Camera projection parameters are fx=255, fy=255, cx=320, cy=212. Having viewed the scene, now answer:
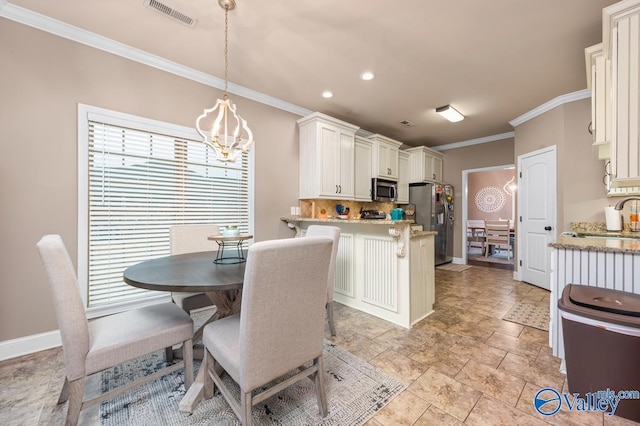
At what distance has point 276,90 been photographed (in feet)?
10.7

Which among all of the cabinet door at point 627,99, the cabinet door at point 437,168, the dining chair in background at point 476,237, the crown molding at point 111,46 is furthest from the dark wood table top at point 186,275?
the dining chair in background at point 476,237

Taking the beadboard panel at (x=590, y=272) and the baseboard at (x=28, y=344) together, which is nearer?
the beadboard panel at (x=590, y=272)

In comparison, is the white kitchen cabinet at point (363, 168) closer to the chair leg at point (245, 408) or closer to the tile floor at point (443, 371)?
the tile floor at point (443, 371)

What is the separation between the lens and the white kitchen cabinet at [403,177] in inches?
208

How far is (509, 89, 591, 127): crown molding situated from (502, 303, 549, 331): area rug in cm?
274

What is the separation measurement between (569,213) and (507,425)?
340 cm

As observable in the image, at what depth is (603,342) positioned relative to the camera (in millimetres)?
1318

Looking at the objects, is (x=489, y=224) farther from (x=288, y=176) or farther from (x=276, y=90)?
(x=276, y=90)

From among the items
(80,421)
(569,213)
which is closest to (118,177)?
(80,421)

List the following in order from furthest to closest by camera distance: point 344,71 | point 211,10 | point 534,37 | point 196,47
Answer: point 344,71 < point 196,47 < point 534,37 < point 211,10

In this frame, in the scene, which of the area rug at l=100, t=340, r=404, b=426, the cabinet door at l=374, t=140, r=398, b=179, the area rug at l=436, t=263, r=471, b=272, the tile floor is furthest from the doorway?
the area rug at l=100, t=340, r=404, b=426

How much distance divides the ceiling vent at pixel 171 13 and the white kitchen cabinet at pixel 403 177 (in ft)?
13.6

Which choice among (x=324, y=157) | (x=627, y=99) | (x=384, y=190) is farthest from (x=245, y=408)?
(x=384, y=190)

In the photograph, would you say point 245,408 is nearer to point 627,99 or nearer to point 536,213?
point 627,99
